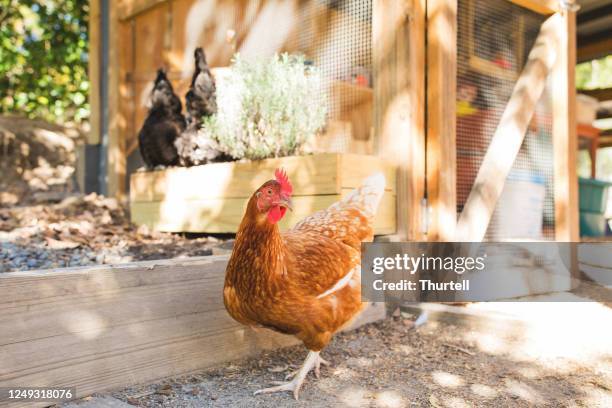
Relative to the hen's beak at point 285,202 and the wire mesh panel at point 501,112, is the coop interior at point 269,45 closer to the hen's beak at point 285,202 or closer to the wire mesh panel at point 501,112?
the wire mesh panel at point 501,112

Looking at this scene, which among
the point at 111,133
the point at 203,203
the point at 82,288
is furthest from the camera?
the point at 111,133

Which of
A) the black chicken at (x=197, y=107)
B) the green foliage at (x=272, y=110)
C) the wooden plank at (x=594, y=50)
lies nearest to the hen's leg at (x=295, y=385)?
the green foliage at (x=272, y=110)

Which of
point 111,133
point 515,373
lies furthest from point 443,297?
point 111,133

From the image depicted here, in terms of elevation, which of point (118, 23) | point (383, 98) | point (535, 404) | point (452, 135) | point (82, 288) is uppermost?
point (118, 23)

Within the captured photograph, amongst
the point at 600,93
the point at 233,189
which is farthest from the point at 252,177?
the point at 600,93

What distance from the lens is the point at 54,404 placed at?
5.17 feet

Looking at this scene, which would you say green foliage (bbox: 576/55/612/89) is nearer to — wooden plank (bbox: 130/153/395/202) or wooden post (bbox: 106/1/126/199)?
wooden post (bbox: 106/1/126/199)

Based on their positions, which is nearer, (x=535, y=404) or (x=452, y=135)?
(x=535, y=404)

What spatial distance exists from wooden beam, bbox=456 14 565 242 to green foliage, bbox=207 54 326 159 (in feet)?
3.46

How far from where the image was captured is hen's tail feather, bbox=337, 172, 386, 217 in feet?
7.68

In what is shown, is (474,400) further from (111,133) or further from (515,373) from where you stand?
(111,133)

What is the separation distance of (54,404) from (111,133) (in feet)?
A: 11.1

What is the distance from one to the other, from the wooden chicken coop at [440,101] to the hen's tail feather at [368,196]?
0.26 m

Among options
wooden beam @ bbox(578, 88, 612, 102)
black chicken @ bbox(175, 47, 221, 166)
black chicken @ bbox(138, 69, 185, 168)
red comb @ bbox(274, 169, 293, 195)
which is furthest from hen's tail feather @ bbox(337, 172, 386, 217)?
wooden beam @ bbox(578, 88, 612, 102)
